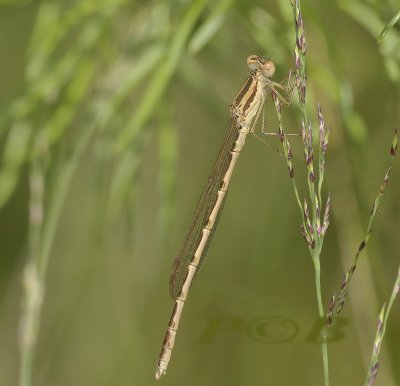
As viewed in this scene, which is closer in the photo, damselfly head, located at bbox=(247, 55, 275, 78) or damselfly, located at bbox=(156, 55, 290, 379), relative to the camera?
damselfly head, located at bbox=(247, 55, 275, 78)

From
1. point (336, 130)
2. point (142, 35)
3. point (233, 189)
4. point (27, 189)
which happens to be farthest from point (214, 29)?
point (27, 189)

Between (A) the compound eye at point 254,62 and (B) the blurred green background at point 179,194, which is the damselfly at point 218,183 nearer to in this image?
(A) the compound eye at point 254,62

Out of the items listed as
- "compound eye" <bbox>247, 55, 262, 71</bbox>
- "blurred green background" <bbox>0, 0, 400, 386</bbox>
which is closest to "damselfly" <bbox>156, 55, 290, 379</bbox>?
"compound eye" <bbox>247, 55, 262, 71</bbox>

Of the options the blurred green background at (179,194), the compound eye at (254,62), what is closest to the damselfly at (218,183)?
the compound eye at (254,62)

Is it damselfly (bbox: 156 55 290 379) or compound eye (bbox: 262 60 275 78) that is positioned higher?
compound eye (bbox: 262 60 275 78)

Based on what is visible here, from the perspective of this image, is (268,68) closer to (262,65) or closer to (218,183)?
(262,65)

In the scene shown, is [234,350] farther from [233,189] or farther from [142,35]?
[142,35]

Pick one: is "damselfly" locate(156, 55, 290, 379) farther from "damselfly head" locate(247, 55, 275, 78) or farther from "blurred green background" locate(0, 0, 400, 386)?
"blurred green background" locate(0, 0, 400, 386)

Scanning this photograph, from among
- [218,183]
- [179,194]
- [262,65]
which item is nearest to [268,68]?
[262,65]
